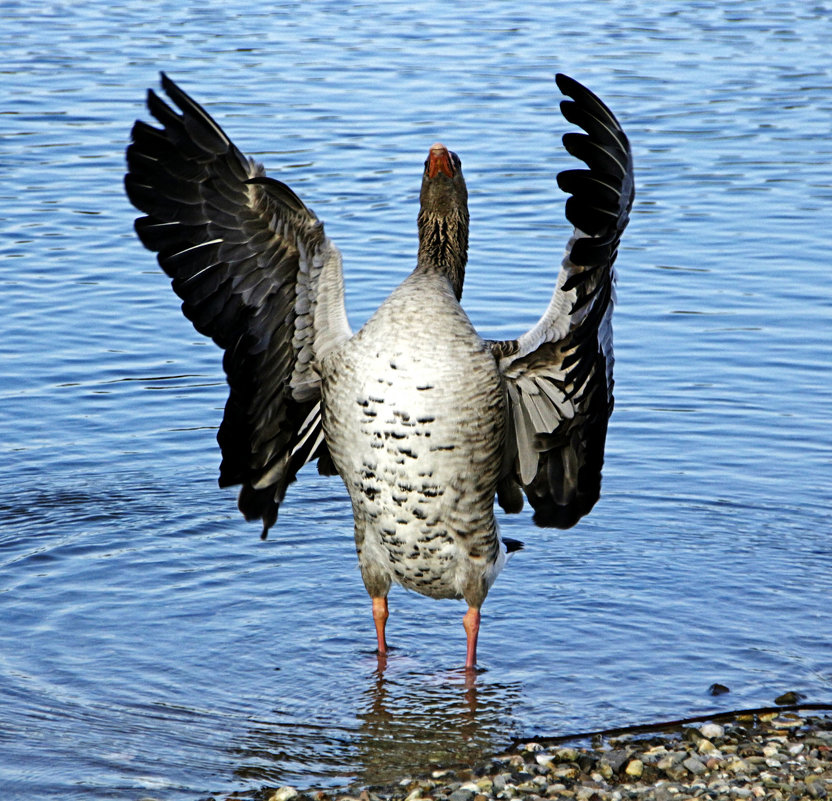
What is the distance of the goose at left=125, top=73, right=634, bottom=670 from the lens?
600 centimetres

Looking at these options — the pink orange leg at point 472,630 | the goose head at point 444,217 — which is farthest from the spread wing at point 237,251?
the pink orange leg at point 472,630

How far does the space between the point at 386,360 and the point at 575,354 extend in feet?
2.83

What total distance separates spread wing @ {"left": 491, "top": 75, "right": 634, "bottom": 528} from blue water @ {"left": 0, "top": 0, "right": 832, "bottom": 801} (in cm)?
85

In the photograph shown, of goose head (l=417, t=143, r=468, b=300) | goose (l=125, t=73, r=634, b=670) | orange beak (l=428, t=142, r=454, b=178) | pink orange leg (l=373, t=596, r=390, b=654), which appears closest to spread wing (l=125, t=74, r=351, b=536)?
goose (l=125, t=73, r=634, b=670)

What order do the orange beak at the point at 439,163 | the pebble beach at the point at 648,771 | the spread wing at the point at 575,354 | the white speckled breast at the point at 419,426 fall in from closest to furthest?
1. the spread wing at the point at 575,354
2. the pebble beach at the point at 648,771
3. the white speckled breast at the point at 419,426
4. the orange beak at the point at 439,163

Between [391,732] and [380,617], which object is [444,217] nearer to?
[380,617]

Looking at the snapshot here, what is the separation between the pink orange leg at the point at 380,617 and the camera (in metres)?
6.99

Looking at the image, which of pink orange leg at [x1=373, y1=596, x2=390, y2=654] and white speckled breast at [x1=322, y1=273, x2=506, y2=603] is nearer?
white speckled breast at [x1=322, y1=273, x2=506, y2=603]

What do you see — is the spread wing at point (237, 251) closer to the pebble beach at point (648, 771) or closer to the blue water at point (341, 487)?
the blue water at point (341, 487)

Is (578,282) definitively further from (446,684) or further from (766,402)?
(766,402)

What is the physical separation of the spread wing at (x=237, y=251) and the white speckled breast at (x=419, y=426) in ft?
0.90

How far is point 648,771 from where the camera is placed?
18.5 ft

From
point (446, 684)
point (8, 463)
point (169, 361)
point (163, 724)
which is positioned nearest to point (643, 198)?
point (169, 361)

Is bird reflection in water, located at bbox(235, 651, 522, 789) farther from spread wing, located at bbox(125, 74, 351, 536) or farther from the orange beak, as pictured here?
the orange beak
